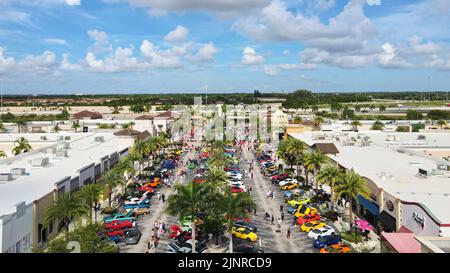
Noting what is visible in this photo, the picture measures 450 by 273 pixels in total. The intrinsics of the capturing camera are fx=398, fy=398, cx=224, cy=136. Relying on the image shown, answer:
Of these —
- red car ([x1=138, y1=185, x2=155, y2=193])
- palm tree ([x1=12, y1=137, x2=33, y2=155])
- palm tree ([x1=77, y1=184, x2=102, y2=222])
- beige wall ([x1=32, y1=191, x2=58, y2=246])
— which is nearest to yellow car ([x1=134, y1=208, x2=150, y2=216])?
palm tree ([x1=77, y1=184, x2=102, y2=222])

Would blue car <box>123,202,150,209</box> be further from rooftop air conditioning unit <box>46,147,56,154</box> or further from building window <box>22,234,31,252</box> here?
rooftop air conditioning unit <box>46,147,56,154</box>

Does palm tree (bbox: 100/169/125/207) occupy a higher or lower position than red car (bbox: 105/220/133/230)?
higher

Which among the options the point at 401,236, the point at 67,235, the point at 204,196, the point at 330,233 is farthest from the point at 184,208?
the point at 401,236

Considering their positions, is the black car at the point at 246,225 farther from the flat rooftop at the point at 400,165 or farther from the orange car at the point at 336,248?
the flat rooftop at the point at 400,165

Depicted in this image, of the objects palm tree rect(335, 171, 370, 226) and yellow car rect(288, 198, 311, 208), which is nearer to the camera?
palm tree rect(335, 171, 370, 226)

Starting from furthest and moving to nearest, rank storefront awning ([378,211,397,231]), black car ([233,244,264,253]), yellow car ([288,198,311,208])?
1. yellow car ([288,198,311,208])
2. storefront awning ([378,211,397,231])
3. black car ([233,244,264,253])

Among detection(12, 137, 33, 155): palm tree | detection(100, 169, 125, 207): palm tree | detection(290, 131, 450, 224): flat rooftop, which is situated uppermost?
detection(12, 137, 33, 155): palm tree

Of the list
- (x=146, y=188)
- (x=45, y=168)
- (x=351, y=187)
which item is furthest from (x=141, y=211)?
(x=351, y=187)
